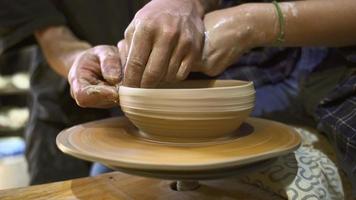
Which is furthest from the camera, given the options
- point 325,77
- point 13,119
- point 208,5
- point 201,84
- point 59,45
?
point 13,119

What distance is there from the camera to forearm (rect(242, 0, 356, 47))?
959 millimetres

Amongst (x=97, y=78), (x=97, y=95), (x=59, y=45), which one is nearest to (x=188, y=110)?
(x=97, y=95)

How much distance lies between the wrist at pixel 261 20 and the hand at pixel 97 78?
1.00ft

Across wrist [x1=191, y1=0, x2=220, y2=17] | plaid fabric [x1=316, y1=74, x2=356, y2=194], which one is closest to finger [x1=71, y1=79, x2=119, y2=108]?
wrist [x1=191, y1=0, x2=220, y2=17]

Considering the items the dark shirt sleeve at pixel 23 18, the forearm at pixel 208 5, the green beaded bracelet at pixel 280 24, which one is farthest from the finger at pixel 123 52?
the dark shirt sleeve at pixel 23 18

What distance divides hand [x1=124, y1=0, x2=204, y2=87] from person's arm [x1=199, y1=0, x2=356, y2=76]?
0.19 feet

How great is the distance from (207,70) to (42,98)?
36.1 inches

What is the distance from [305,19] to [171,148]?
0.44 m

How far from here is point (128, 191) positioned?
3.06 ft

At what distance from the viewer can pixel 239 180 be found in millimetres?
987

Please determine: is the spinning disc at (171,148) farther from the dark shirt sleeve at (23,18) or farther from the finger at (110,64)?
the dark shirt sleeve at (23,18)

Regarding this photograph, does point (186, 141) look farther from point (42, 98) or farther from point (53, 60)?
point (42, 98)

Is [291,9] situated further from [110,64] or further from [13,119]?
[13,119]

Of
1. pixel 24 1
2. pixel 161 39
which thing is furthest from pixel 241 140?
pixel 24 1
